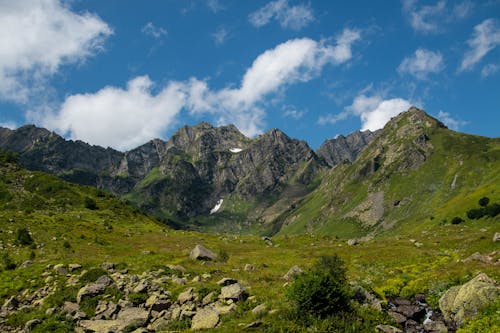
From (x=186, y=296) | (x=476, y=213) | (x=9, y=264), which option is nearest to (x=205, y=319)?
(x=186, y=296)

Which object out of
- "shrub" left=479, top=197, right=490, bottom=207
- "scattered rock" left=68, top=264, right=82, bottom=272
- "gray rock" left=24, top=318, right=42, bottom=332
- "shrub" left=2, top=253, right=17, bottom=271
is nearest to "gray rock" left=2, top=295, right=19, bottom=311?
"gray rock" left=24, top=318, right=42, bottom=332

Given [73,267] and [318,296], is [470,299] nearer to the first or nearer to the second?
[318,296]

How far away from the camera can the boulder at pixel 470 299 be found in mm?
20195

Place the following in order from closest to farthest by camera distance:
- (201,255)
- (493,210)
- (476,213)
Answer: (201,255) < (493,210) < (476,213)

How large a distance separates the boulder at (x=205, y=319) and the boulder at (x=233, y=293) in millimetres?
1709

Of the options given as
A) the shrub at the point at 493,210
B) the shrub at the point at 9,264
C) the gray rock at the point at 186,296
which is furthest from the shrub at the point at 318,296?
the shrub at the point at 493,210

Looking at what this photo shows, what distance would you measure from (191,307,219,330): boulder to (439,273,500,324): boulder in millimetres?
13622

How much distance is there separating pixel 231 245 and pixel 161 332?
5570 centimetres

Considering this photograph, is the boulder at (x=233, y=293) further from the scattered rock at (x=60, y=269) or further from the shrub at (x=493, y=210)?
the shrub at (x=493, y=210)

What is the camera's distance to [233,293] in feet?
76.1

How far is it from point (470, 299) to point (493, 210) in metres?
154

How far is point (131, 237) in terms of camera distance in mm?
69875

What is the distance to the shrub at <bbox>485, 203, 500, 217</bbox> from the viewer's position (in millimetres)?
147750

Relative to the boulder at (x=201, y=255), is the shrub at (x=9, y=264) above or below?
above
